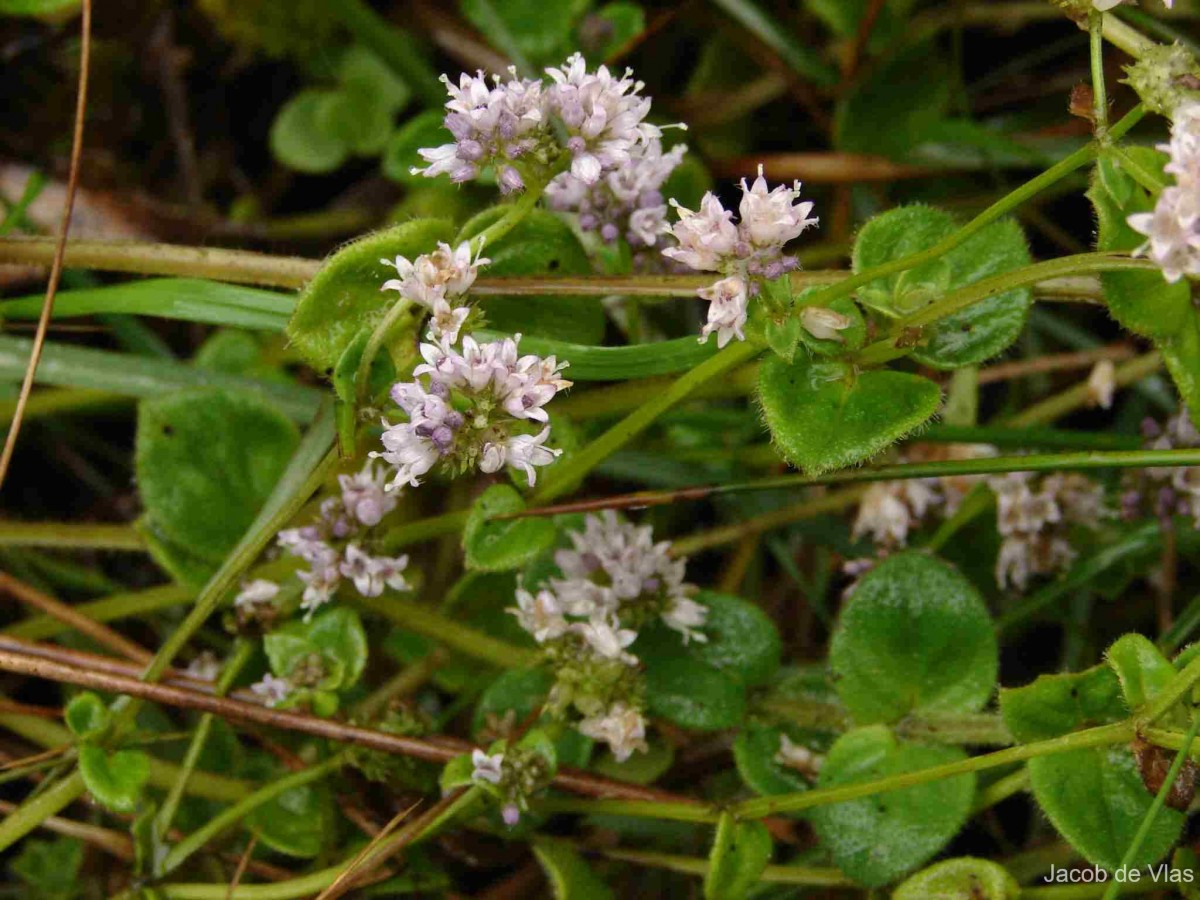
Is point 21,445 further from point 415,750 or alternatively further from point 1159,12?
point 1159,12

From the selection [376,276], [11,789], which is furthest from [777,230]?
[11,789]

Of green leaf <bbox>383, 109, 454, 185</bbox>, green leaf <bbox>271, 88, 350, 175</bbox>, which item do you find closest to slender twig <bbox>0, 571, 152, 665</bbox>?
green leaf <bbox>383, 109, 454, 185</bbox>

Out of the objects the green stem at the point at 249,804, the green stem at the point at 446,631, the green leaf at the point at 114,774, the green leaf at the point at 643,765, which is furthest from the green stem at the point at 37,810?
the green leaf at the point at 643,765

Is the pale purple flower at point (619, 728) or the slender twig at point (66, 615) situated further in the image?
the slender twig at point (66, 615)

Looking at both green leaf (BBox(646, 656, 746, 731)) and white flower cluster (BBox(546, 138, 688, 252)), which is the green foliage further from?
white flower cluster (BBox(546, 138, 688, 252))

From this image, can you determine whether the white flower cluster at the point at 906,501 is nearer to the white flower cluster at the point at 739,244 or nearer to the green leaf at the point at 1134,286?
the green leaf at the point at 1134,286

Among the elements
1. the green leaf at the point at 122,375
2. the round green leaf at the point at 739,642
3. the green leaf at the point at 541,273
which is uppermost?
the green leaf at the point at 122,375
